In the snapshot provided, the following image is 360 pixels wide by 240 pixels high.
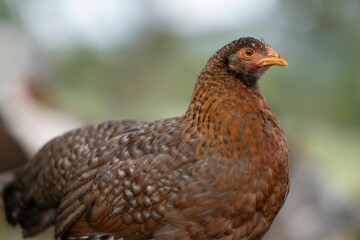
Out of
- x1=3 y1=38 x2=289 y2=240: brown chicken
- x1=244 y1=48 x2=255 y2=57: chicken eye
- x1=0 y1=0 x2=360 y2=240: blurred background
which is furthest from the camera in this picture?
x1=0 y1=0 x2=360 y2=240: blurred background

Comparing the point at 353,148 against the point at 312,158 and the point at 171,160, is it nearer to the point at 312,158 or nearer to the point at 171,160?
the point at 312,158

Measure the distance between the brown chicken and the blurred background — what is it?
5.62 ft

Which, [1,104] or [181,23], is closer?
[1,104]

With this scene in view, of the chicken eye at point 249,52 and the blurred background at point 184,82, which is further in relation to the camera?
the blurred background at point 184,82

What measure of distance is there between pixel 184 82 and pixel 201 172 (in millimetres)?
14270

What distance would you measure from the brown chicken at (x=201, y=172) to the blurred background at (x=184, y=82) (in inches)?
67.5

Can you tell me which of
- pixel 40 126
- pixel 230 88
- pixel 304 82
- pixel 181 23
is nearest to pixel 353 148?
pixel 304 82

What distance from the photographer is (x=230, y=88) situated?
3.72 meters

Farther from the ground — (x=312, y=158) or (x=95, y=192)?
(x=95, y=192)

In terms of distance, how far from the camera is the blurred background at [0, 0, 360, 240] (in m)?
7.76

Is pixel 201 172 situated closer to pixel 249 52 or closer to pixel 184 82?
pixel 249 52

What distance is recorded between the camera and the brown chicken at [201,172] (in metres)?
3.53

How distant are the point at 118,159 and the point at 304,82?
1083cm

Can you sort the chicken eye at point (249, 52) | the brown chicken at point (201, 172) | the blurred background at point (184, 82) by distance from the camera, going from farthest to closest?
the blurred background at point (184, 82) < the chicken eye at point (249, 52) < the brown chicken at point (201, 172)
